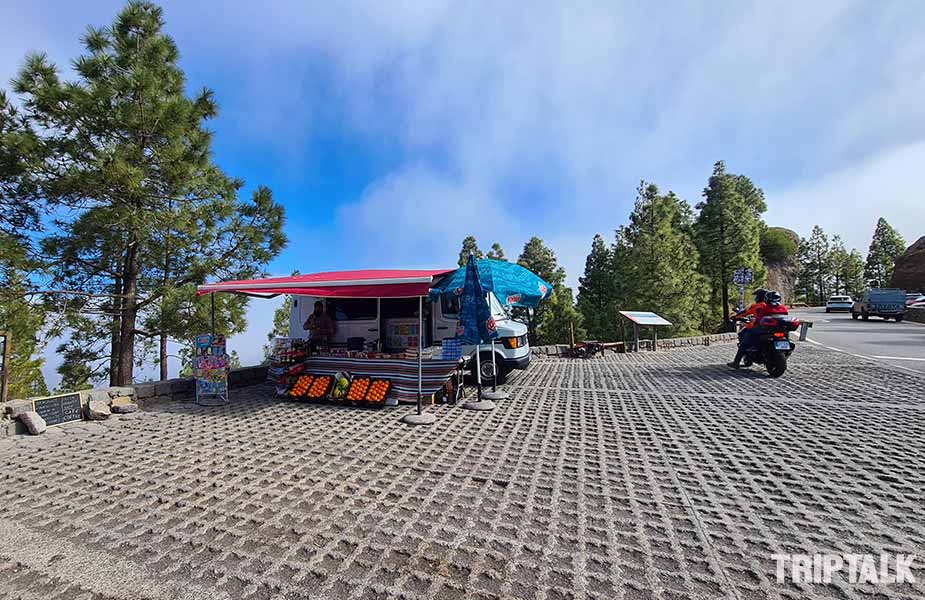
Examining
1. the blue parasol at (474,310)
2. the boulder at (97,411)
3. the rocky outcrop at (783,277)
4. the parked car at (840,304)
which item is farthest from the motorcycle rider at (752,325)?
the rocky outcrop at (783,277)

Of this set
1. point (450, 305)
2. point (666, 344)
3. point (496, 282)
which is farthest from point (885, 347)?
point (450, 305)

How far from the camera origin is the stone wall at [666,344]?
44.1 ft

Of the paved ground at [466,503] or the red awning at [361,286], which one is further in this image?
the red awning at [361,286]

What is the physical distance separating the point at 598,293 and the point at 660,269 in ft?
25.9

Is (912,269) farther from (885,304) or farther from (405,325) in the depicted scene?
(405,325)

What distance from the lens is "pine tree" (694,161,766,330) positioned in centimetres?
2109

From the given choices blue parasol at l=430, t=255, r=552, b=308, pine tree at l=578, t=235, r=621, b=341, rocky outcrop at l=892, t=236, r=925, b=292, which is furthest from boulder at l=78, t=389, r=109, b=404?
rocky outcrop at l=892, t=236, r=925, b=292

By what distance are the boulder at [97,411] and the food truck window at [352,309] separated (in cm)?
419

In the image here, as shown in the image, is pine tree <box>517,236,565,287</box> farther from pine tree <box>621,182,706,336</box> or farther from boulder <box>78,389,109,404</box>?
boulder <box>78,389,109,404</box>

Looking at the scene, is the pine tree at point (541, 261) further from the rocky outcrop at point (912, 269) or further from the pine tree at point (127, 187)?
the rocky outcrop at point (912, 269)

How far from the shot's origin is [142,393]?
648 centimetres

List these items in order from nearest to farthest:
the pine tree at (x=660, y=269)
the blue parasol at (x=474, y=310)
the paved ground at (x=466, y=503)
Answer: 1. the paved ground at (x=466, y=503)
2. the blue parasol at (x=474, y=310)
3. the pine tree at (x=660, y=269)

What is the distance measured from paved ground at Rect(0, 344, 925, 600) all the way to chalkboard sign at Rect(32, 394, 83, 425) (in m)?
0.41

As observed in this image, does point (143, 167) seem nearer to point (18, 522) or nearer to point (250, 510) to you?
point (18, 522)
